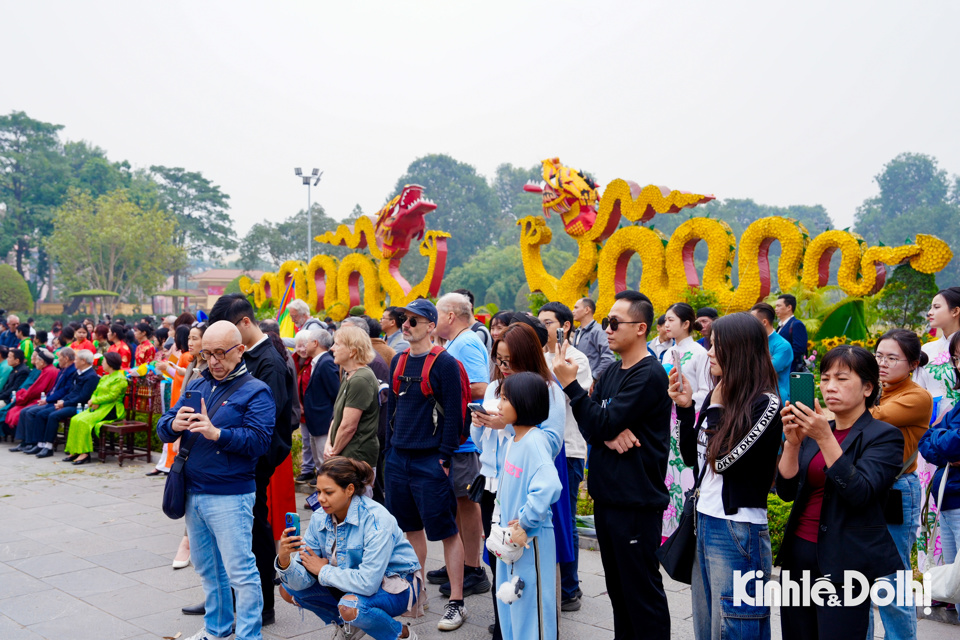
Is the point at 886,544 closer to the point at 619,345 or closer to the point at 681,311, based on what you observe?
the point at 619,345

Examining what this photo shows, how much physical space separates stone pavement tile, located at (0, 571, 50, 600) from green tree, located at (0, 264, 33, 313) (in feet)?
119

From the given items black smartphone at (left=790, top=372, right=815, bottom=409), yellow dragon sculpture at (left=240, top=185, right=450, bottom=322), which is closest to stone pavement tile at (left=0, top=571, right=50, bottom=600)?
black smartphone at (left=790, top=372, right=815, bottom=409)

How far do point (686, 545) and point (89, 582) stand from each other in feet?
13.5

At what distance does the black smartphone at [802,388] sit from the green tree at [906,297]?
3079 millimetres

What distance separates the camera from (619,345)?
3346mm

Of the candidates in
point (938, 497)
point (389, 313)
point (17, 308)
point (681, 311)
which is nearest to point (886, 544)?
point (938, 497)

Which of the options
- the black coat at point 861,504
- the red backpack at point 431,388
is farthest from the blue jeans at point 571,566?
the black coat at point 861,504

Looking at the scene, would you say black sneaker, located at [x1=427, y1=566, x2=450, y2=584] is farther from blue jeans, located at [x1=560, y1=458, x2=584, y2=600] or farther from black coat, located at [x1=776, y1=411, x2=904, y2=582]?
black coat, located at [x1=776, y1=411, x2=904, y2=582]

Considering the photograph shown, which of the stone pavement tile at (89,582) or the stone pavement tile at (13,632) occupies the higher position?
the stone pavement tile at (13,632)

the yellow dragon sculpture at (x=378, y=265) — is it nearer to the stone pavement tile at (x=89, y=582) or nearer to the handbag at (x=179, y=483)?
the stone pavement tile at (x=89, y=582)

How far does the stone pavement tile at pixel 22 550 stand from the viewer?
214 inches

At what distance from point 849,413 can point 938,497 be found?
1834 mm

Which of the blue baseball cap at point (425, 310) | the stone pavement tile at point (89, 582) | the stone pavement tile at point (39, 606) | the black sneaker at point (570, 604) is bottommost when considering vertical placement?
the black sneaker at point (570, 604)

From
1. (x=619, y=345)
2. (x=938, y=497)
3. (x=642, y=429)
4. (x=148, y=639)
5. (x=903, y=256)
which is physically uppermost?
(x=903, y=256)
